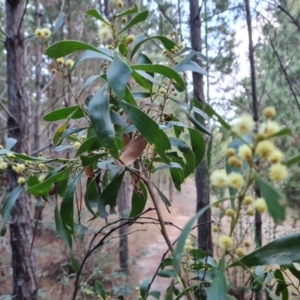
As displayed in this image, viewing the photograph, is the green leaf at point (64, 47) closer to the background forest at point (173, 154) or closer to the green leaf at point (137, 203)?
the background forest at point (173, 154)

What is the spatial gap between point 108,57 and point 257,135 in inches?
11.8

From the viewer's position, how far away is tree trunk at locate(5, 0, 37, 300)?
6.01 feet

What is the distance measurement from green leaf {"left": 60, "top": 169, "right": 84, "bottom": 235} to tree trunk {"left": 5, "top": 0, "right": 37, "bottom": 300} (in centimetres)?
138

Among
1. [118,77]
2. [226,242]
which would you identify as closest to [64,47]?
[118,77]

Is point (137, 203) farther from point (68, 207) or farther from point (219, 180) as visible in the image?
point (219, 180)

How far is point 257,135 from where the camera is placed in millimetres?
274

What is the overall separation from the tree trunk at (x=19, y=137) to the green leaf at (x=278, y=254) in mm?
1685

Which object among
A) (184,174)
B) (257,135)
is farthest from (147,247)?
(257,135)

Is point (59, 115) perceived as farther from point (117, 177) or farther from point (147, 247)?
point (147, 247)

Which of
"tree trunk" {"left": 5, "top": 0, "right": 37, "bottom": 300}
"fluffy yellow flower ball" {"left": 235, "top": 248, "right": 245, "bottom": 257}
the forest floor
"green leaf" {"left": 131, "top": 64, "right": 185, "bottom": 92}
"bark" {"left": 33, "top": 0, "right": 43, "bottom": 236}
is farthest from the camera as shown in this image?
"bark" {"left": 33, "top": 0, "right": 43, "bottom": 236}

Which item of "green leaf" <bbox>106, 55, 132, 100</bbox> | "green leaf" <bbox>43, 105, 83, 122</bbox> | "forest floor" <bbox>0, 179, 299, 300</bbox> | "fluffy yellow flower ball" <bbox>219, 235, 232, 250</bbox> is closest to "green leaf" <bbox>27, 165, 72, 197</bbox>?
"green leaf" <bbox>43, 105, 83, 122</bbox>

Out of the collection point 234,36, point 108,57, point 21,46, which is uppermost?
point 234,36

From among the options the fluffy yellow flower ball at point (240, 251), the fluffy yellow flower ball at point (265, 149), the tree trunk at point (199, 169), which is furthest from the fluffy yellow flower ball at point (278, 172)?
the tree trunk at point (199, 169)

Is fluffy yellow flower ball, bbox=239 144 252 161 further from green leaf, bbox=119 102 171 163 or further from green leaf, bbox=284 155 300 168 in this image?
green leaf, bbox=119 102 171 163
